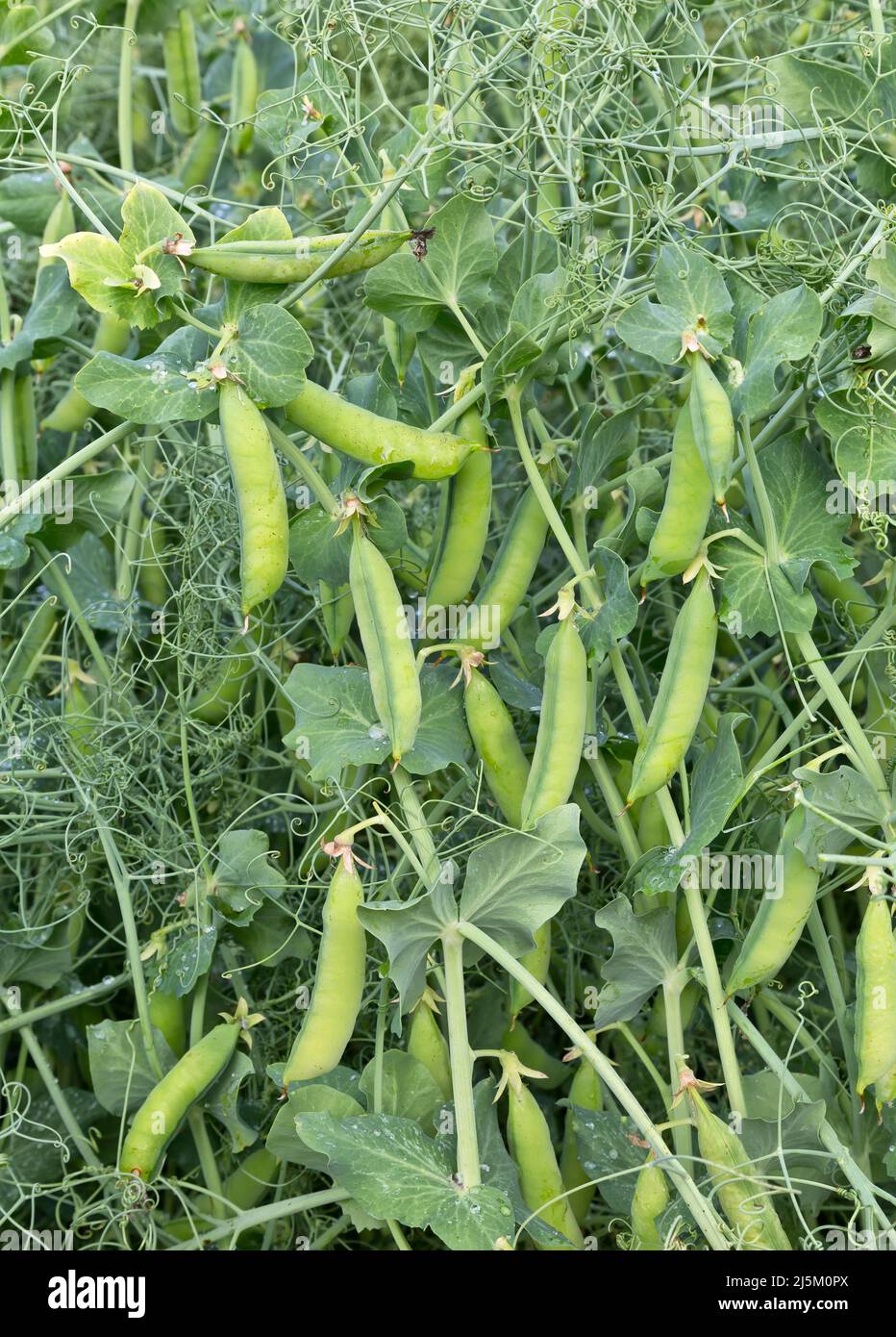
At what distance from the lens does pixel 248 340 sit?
1143 millimetres

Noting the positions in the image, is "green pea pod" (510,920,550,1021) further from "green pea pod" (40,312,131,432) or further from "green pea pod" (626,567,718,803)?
"green pea pod" (40,312,131,432)

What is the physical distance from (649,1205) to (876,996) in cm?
28

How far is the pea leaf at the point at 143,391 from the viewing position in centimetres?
115

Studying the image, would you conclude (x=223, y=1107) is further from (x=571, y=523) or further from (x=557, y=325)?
(x=557, y=325)

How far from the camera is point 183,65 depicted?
6.09ft

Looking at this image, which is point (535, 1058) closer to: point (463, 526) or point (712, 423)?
point (463, 526)

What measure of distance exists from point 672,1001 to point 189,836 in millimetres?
589

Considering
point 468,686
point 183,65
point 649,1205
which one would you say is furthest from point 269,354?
point 183,65

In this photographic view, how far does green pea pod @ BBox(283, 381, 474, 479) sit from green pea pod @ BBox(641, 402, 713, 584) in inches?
7.9

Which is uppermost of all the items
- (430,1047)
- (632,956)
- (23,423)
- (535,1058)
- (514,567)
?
(23,423)

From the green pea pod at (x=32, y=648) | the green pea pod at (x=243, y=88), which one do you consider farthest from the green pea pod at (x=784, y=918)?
the green pea pod at (x=243, y=88)

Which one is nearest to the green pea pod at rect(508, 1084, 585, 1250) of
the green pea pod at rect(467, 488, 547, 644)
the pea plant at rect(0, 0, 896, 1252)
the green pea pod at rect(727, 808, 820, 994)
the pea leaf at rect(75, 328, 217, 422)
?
the pea plant at rect(0, 0, 896, 1252)

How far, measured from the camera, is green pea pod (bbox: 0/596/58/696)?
151cm
